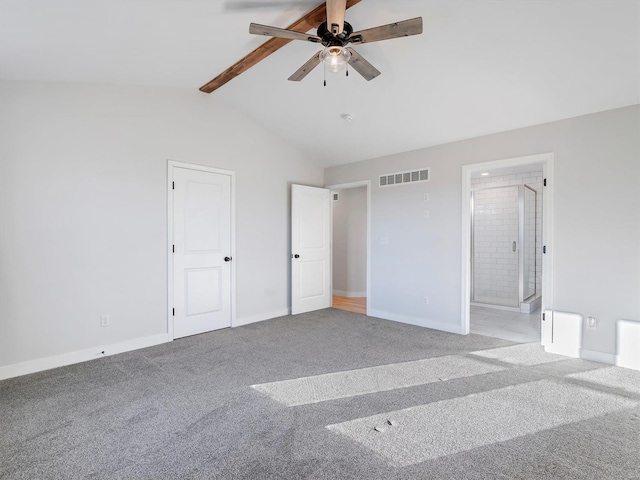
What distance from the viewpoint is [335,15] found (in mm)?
2184

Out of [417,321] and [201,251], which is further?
[417,321]

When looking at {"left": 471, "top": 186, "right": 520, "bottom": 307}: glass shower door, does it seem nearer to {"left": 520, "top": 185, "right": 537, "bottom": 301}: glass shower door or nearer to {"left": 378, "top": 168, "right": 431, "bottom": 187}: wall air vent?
{"left": 520, "top": 185, "right": 537, "bottom": 301}: glass shower door

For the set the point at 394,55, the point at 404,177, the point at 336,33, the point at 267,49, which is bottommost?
the point at 404,177

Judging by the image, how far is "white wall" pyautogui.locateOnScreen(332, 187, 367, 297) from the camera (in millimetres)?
6906

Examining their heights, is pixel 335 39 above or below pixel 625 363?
above

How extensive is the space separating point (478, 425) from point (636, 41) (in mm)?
3112

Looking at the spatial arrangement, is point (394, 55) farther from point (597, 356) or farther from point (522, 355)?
point (597, 356)

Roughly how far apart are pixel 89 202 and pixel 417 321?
4363 millimetres

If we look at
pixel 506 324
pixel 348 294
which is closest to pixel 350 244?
pixel 348 294

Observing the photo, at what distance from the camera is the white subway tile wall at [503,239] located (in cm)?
570

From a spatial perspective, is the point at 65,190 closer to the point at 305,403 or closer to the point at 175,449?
the point at 175,449

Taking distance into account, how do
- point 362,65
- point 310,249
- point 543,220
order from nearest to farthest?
point 362,65 < point 543,220 < point 310,249

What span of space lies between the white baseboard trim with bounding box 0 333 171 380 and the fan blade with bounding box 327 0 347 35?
3716mm

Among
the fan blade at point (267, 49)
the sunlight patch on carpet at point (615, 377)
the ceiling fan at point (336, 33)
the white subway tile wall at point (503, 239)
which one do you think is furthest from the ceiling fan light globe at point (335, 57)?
the white subway tile wall at point (503, 239)
